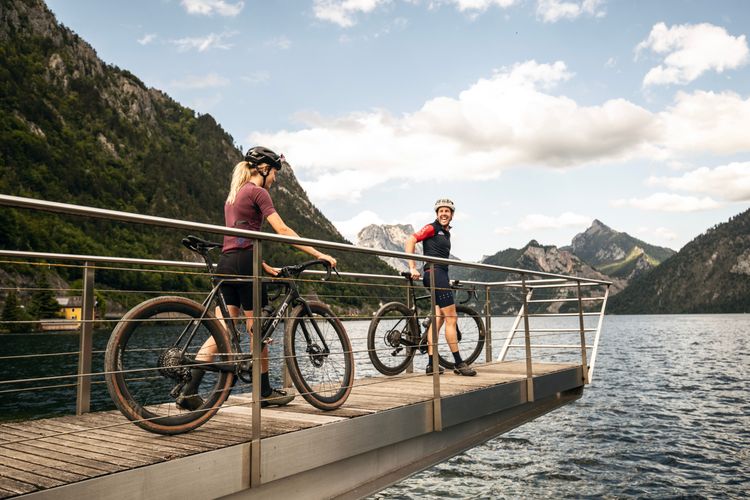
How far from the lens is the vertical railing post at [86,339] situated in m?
4.71

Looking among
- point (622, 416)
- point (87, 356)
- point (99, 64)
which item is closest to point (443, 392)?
point (87, 356)

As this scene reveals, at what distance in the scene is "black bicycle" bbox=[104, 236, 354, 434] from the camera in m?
3.48

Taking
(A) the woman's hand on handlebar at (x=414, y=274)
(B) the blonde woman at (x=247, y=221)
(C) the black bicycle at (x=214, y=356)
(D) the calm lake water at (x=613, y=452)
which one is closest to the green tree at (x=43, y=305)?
(D) the calm lake water at (x=613, y=452)

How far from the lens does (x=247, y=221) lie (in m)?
4.49

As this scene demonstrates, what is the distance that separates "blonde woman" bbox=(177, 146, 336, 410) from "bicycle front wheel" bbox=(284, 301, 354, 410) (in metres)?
0.28

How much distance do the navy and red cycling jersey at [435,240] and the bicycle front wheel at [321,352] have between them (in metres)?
2.62

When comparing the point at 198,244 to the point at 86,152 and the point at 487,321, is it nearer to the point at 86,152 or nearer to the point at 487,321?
the point at 487,321

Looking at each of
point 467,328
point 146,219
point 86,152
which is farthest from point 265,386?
point 86,152

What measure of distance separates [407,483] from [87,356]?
7.78 metres

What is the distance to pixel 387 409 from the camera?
4.75 metres

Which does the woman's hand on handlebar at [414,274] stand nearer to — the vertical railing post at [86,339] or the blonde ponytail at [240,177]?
the blonde ponytail at [240,177]

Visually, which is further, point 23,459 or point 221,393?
point 221,393

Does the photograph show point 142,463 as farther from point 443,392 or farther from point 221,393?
point 443,392

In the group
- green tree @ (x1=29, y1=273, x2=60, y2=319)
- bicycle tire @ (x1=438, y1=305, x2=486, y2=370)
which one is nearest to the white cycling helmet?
bicycle tire @ (x1=438, y1=305, x2=486, y2=370)
